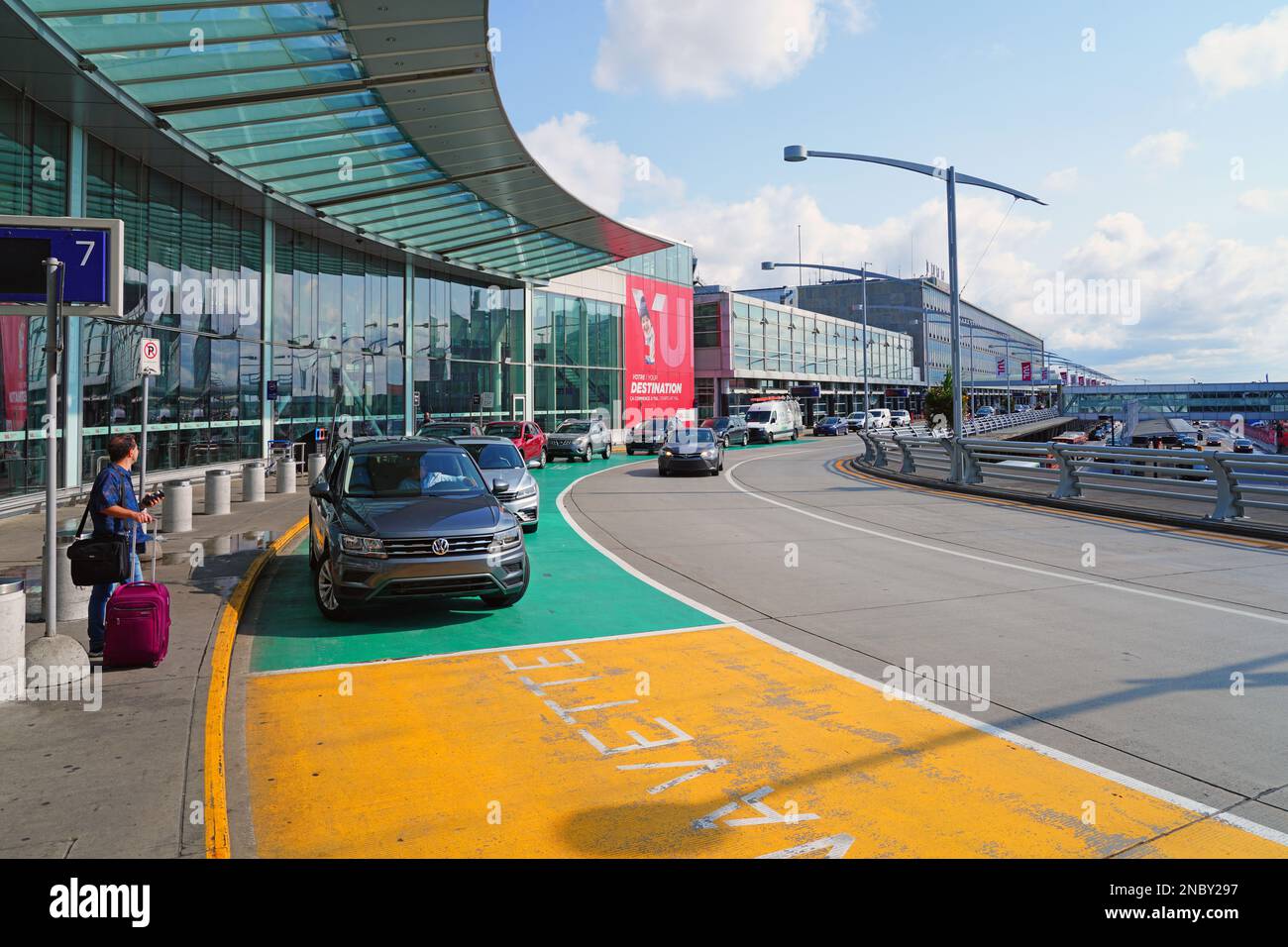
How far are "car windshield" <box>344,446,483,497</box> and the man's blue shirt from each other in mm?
2337

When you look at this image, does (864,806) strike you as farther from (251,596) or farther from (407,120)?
(407,120)

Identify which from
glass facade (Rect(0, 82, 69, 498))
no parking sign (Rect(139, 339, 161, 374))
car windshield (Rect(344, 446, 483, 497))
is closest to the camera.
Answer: car windshield (Rect(344, 446, 483, 497))

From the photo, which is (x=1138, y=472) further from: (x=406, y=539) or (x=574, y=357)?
(x=574, y=357)

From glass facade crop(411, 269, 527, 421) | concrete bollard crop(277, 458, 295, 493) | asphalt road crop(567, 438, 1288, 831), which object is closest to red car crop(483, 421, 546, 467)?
glass facade crop(411, 269, 527, 421)

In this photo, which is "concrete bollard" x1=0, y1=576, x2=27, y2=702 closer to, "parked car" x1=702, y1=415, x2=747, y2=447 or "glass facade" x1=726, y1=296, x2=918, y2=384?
"parked car" x1=702, y1=415, x2=747, y2=447

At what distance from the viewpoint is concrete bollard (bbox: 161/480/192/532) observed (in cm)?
1419

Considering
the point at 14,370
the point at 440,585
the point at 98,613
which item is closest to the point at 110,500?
the point at 98,613

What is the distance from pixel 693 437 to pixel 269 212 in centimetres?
1402

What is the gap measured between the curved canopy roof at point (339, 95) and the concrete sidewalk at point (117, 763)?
11.0 meters

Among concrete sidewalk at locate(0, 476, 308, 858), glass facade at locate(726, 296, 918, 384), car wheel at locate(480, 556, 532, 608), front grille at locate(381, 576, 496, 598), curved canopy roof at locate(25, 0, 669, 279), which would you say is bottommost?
concrete sidewalk at locate(0, 476, 308, 858)

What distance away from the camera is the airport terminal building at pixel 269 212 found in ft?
52.9

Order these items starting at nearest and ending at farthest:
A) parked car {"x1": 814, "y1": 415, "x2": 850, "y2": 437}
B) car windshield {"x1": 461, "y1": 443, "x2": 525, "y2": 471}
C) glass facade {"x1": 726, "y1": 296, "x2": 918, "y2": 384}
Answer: car windshield {"x1": 461, "y1": 443, "x2": 525, "y2": 471}
parked car {"x1": 814, "y1": 415, "x2": 850, "y2": 437}
glass facade {"x1": 726, "y1": 296, "x2": 918, "y2": 384}

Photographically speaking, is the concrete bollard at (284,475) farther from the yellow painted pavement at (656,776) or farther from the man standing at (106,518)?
the yellow painted pavement at (656,776)

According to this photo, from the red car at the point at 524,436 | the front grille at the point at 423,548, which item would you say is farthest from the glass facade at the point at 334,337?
the front grille at the point at 423,548
